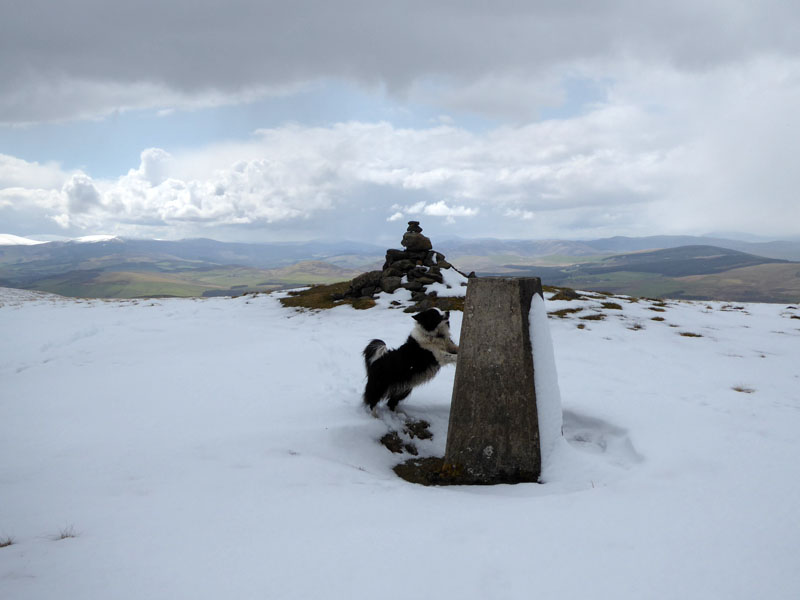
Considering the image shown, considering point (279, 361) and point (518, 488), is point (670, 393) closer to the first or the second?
point (518, 488)

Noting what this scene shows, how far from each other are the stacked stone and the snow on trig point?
12743mm

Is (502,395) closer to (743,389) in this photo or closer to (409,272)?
(743,389)

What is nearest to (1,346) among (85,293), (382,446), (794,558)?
(382,446)

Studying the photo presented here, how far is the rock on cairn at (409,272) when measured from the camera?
60.3 feet

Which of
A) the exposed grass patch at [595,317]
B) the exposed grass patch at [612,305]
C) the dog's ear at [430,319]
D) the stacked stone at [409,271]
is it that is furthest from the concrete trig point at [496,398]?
the stacked stone at [409,271]

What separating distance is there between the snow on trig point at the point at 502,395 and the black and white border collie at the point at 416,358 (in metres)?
0.81

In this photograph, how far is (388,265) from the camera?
66.9ft

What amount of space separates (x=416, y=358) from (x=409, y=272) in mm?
13740

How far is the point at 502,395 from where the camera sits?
463 cm

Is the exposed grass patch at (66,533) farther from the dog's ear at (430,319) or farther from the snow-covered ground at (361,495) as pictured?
the dog's ear at (430,319)

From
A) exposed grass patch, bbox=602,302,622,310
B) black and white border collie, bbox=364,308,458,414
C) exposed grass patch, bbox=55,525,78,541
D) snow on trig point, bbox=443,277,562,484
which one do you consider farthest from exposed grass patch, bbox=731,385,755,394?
exposed grass patch, bbox=55,525,78,541

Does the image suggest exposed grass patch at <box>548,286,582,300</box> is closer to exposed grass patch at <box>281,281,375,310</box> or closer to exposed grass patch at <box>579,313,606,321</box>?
exposed grass patch at <box>579,313,606,321</box>

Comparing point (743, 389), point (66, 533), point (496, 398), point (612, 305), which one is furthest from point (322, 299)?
point (66, 533)

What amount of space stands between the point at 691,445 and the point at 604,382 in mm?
3026
